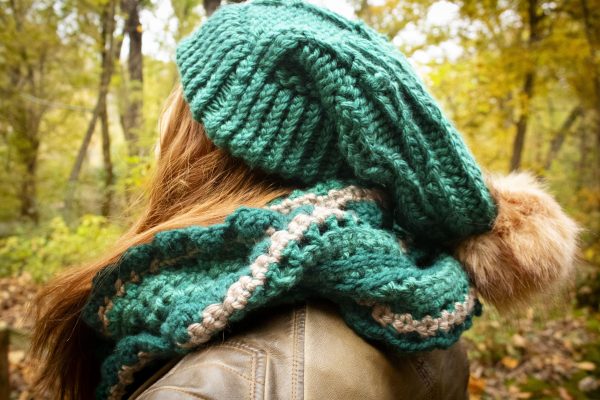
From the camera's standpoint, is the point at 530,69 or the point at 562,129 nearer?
the point at 530,69

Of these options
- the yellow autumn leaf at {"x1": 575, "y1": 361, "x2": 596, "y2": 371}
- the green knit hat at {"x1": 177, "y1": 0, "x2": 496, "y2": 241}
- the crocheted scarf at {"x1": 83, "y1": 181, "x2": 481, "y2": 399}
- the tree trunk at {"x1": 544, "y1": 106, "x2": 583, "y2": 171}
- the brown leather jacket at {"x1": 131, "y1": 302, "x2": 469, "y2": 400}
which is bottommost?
the yellow autumn leaf at {"x1": 575, "y1": 361, "x2": 596, "y2": 371}

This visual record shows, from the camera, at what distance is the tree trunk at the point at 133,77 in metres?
4.35

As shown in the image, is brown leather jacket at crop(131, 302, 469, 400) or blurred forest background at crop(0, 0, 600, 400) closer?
brown leather jacket at crop(131, 302, 469, 400)

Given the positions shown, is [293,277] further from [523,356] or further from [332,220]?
[523,356]

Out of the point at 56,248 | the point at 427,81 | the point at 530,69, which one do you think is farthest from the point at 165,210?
the point at 530,69

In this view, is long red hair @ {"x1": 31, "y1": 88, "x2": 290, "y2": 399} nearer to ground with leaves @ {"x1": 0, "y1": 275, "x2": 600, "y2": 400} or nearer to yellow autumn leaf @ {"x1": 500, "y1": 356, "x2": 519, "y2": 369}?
Answer: ground with leaves @ {"x1": 0, "y1": 275, "x2": 600, "y2": 400}

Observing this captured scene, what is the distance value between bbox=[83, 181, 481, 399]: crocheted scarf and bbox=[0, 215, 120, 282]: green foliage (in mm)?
2757

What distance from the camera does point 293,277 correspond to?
910 mm

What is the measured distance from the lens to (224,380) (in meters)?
0.88

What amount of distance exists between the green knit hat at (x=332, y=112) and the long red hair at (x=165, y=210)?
0.12m

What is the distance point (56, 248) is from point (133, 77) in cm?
240

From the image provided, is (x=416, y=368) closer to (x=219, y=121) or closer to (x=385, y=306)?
(x=385, y=306)

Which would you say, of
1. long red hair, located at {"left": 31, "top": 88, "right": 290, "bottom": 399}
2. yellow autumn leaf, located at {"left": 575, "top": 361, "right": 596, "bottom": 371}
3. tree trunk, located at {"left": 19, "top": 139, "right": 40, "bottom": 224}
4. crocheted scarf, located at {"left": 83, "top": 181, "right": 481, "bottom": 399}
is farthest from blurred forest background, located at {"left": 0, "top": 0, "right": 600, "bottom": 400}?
crocheted scarf, located at {"left": 83, "top": 181, "right": 481, "bottom": 399}

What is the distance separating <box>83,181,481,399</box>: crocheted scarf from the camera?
0.92m
